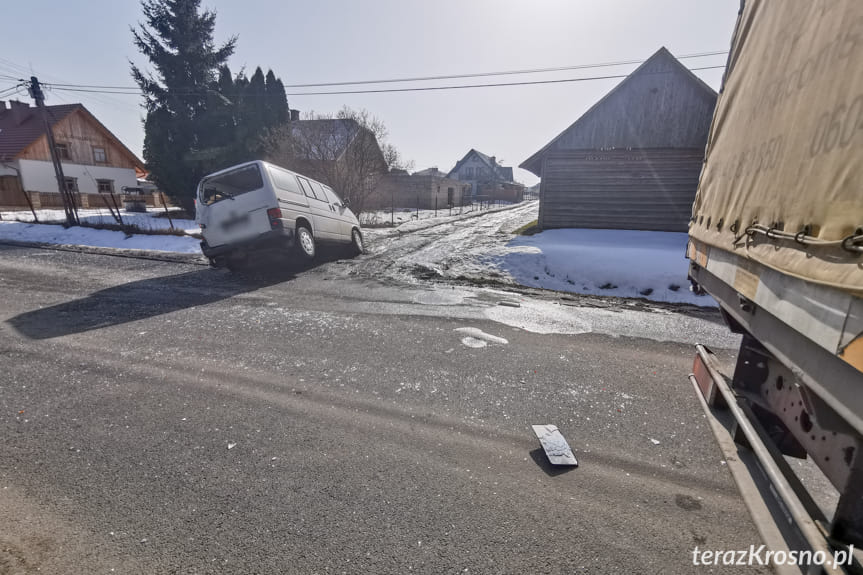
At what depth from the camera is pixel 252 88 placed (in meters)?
22.3

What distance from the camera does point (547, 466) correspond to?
252 centimetres

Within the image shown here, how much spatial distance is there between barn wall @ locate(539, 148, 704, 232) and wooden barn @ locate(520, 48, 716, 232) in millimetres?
30

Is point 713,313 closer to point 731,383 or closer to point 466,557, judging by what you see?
point 731,383

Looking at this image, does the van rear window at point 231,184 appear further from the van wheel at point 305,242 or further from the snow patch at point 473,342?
the snow patch at point 473,342

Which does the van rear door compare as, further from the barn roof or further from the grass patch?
the barn roof

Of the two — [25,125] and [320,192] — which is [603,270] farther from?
[25,125]

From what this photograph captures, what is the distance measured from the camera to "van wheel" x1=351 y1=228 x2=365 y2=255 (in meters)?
10.7

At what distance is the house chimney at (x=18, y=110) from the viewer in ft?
96.8

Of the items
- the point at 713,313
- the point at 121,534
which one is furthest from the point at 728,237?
the point at 713,313

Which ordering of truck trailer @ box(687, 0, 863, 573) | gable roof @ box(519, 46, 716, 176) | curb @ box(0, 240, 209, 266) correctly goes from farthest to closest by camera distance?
gable roof @ box(519, 46, 716, 176) → curb @ box(0, 240, 209, 266) → truck trailer @ box(687, 0, 863, 573)

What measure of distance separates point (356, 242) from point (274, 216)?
150 inches

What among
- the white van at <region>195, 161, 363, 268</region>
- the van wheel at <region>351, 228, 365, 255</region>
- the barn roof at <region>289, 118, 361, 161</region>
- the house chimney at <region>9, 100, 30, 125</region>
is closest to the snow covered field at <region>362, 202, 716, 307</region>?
the van wheel at <region>351, 228, 365, 255</region>

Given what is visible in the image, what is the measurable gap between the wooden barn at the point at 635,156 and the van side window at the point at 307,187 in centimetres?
959

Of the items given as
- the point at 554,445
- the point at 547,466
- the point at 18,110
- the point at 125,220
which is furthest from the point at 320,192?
the point at 18,110
